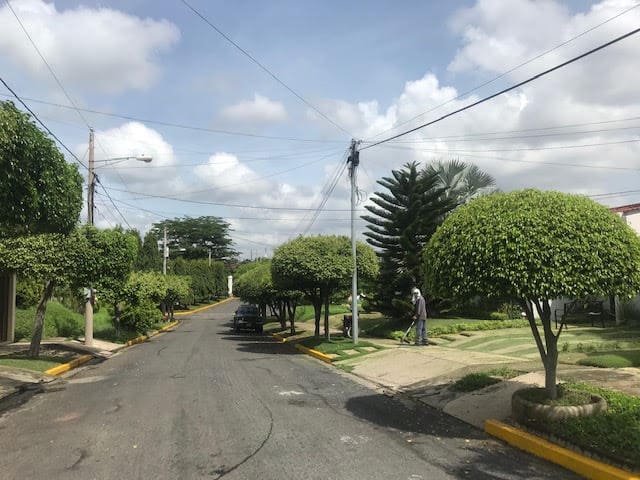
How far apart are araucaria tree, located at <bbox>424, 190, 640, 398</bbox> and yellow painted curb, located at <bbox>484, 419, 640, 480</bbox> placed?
75cm

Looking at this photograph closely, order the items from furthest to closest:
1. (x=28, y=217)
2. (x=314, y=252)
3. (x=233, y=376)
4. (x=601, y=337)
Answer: (x=314, y=252) < (x=601, y=337) < (x=233, y=376) < (x=28, y=217)

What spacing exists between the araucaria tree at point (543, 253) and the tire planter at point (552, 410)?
0.37 metres

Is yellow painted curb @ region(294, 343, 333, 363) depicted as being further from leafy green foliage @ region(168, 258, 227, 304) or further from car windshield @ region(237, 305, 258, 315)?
leafy green foliage @ region(168, 258, 227, 304)

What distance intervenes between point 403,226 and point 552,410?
18.7m

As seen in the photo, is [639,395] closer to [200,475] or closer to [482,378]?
[482,378]

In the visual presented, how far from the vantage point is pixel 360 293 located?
94.2 feet

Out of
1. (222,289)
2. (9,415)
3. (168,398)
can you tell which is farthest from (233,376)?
(222,289)

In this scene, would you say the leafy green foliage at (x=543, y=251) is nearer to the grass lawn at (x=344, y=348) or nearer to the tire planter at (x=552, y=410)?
the tire planter at (x=552, y=410)

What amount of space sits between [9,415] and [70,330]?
17.2 metres

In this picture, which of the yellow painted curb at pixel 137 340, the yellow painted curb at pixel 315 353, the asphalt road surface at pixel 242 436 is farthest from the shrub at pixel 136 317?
the asphalt road surface at pixel 242 436

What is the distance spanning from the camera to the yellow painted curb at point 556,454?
17.3ft

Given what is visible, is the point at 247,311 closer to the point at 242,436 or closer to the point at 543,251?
the point at 242,436

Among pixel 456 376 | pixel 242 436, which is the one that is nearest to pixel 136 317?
pixel 456 376

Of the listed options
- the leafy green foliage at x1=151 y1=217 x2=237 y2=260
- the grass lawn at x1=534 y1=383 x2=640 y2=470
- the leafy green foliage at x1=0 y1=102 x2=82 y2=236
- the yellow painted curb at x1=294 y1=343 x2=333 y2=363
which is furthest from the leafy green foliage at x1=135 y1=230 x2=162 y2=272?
the grass lawn at x1=534 y1=383 x2=640 y2=470
